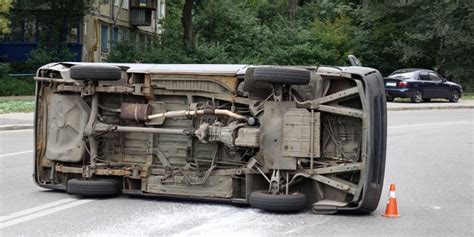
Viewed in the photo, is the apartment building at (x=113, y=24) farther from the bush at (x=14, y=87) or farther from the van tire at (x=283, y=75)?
the van tire at (x=283, y=75)

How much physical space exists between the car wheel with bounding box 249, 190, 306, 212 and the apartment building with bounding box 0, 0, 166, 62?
29878 mm

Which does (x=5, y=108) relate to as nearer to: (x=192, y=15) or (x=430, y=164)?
(x=430, y=164)

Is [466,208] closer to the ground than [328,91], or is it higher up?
closer to the ground

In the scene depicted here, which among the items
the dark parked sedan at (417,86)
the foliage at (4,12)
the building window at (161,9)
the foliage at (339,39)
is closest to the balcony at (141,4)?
the foliage at (339,39)

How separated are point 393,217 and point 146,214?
2.77 metres

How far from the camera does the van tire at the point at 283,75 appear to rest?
7082mm

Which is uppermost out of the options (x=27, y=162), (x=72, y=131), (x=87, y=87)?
(x=87, y=87)

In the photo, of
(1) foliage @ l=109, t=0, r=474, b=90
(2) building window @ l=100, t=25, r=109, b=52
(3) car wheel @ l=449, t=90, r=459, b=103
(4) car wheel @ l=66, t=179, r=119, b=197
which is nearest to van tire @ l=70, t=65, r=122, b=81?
(4) car wheel @ l=66, t=179, r=119, b=197

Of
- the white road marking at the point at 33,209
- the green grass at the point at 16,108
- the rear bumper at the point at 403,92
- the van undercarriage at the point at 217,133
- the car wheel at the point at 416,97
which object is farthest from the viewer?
the car wheel at the point at 416,97

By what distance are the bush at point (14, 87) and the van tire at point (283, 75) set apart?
78.7 feet

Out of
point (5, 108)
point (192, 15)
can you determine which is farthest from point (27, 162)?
point (192, 15)

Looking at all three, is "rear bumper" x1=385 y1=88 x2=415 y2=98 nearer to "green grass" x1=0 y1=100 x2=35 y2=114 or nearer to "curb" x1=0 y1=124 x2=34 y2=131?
"green grass" x1=0 y1=100 x2=35 y2=114

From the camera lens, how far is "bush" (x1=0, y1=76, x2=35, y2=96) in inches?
1133

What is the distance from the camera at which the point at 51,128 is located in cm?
816
